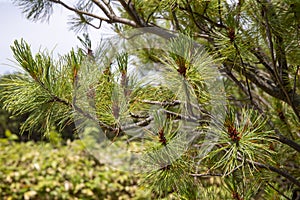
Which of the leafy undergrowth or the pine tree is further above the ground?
the pine tree

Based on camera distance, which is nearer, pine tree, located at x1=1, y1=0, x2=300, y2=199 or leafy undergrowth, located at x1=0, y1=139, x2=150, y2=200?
pine tree, located at x1=1, y1=0, x2=300, y2=199

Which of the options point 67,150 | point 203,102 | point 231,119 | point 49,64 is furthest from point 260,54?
point 67,150

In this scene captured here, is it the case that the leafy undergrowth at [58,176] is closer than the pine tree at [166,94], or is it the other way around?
the pine tree at [166,94]

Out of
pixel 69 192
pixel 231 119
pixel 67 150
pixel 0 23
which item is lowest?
pixel 69 192

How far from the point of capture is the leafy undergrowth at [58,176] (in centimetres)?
268

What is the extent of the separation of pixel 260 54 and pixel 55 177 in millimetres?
1855

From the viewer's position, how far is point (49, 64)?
0.90m

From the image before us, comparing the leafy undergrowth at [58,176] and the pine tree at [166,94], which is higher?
the pine tree at [166,94]

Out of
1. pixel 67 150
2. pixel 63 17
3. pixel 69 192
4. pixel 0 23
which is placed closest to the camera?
pixel 0 23

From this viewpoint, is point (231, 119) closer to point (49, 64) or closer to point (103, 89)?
point (103, 89)

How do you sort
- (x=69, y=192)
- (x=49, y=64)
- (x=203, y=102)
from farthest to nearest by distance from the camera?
1. (x=69, y=192)
2. (x=203, y=102)
3. (x=49, y=64)

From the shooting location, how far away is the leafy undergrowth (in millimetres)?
2676

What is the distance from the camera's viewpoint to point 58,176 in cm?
279

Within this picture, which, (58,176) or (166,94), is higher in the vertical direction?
(166,94)
